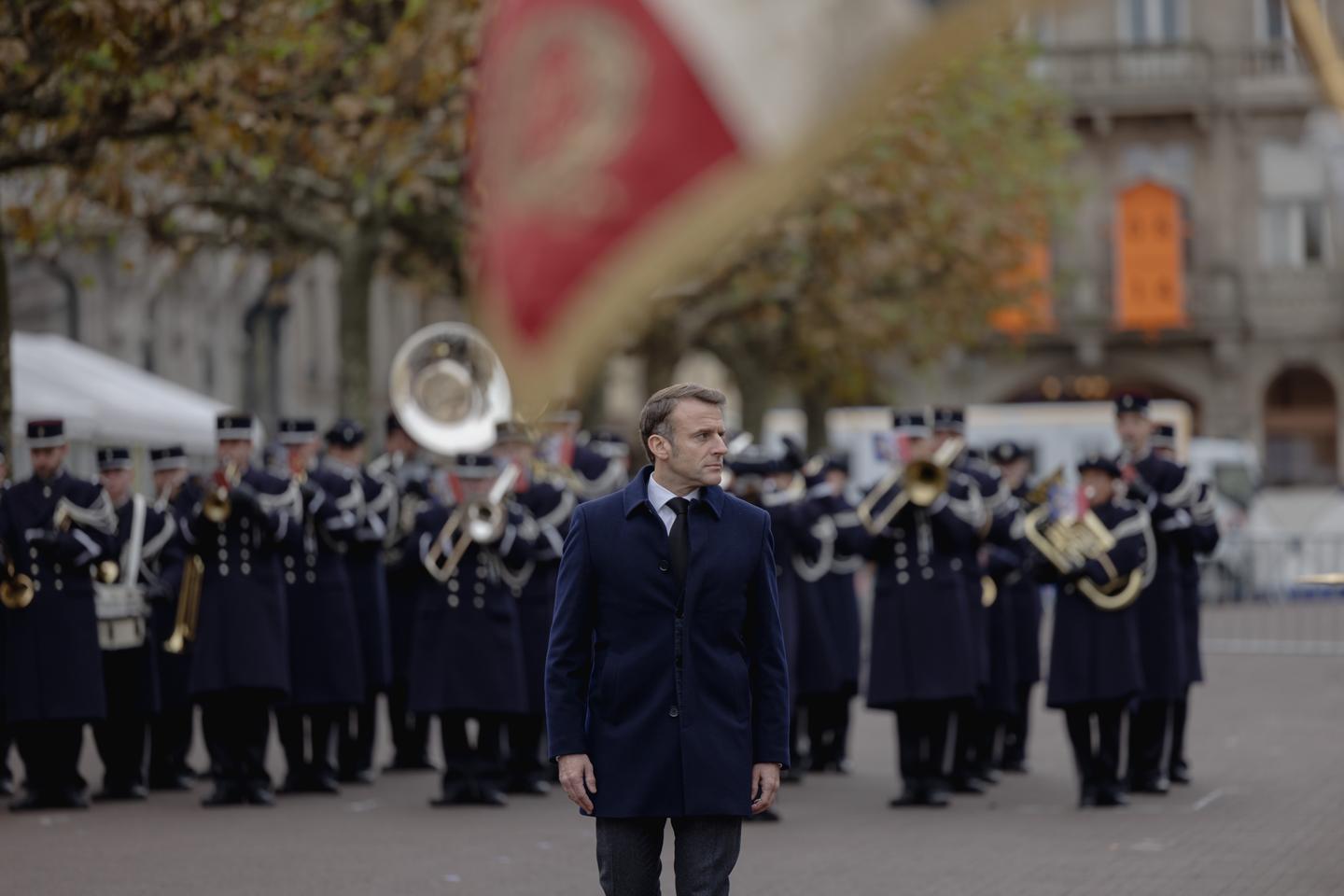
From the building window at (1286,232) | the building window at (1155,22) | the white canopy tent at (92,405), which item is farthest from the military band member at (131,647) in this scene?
the building window at (1286,232)

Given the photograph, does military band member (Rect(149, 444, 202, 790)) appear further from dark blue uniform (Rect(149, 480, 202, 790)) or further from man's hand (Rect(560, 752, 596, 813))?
man's hand (Rect(560, 752, 596, 813))

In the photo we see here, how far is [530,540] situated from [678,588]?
7.47 m

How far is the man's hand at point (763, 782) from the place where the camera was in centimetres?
619

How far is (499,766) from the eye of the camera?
13.4 meters

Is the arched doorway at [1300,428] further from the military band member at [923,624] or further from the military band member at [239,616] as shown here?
the military band member at [239,616]

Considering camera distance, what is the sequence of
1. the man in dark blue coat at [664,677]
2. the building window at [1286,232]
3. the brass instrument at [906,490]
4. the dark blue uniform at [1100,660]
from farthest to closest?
the building window at [1286,232]
the brass instrument at [906,490]
the dark blue uniform at [1100,660]
the man in dark blue coat at [664,677]

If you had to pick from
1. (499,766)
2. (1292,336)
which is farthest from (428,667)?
(1292,336)

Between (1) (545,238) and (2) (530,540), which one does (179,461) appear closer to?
(2) (530,540)

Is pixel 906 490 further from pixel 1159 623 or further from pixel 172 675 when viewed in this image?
pixel 172 675

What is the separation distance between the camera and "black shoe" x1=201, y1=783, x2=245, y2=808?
43.4 feet

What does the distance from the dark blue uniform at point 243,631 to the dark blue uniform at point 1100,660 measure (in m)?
4.33

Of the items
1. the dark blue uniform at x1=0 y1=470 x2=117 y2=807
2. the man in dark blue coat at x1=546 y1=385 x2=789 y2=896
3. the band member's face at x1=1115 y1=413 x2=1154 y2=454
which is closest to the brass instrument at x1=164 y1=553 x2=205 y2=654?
the dark blue uniform at x1=0 y1=470 x2=117 y2=807

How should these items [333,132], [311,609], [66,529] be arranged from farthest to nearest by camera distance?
[333,132] → [311,609] → [66,529]

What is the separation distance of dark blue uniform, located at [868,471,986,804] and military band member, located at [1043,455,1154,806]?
0.56 m
